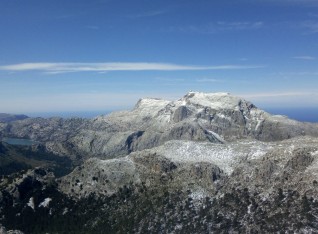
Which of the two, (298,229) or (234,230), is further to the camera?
(234,230)

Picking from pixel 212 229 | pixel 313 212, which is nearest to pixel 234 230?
pixel 212 229

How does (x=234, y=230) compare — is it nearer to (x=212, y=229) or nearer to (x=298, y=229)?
(x=212, y=229)

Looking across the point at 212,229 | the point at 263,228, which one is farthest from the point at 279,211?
the point at 212,229

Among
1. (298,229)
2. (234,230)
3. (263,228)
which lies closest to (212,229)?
(234,230)

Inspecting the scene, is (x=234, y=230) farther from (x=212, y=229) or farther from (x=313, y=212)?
(x=313, y=212)

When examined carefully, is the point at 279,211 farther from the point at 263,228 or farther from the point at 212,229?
the point at 212,229

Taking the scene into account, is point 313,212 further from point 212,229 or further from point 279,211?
point 212,229
